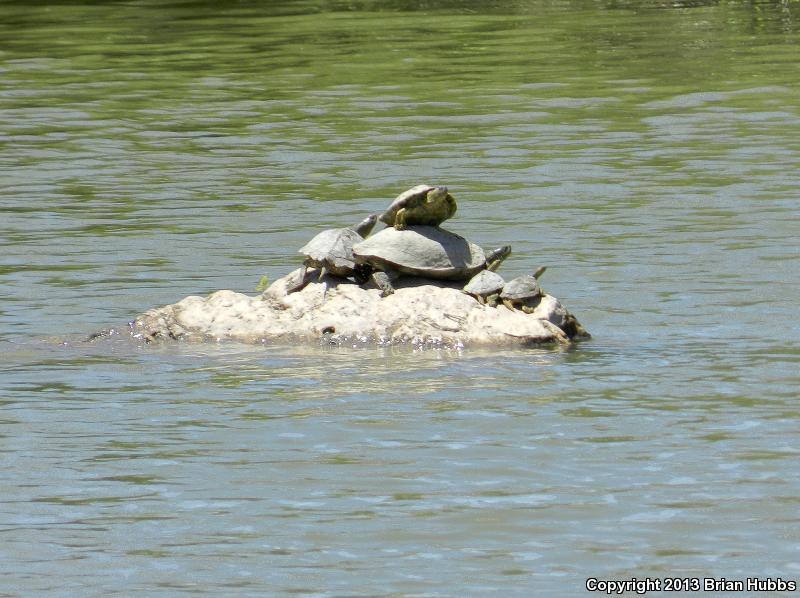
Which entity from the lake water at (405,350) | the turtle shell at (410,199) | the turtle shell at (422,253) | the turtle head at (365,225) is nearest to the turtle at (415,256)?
the turtle shell at (422,253)

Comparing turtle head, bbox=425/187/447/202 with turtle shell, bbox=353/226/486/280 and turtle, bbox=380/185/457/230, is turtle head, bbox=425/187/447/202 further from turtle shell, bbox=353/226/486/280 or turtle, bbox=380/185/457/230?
turtle shell, bbox=353/226/486/280

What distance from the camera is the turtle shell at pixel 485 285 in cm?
1121

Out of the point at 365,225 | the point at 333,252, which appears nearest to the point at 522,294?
the point at 333,252

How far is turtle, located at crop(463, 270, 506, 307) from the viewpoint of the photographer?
11203 millimetres

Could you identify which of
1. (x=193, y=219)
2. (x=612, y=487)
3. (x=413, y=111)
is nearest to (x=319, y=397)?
(x=612, y=487)

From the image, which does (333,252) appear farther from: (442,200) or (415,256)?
(442,200)

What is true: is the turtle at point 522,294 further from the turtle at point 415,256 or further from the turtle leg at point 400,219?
the turtle leg at point 400,219

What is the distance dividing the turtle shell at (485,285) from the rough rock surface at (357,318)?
75 mm

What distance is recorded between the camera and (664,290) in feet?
41.5

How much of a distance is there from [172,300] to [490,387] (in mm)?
3481

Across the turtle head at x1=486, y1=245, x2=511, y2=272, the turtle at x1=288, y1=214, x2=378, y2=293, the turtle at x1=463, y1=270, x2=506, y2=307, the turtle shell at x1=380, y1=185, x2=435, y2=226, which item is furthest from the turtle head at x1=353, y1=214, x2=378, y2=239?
the turtle at x1=463, y1=270, x2=506, y2=307

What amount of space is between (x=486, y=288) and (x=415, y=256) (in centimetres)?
45

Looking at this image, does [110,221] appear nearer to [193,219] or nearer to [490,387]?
[193,219]

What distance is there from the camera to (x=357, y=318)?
1118cm
